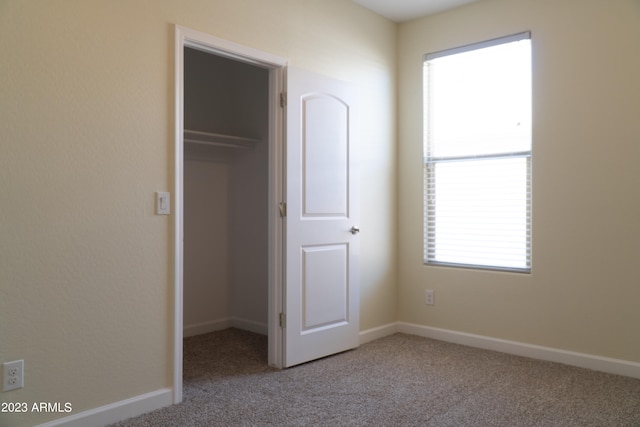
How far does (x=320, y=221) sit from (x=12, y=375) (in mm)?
2057

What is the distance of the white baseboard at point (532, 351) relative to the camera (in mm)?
3268

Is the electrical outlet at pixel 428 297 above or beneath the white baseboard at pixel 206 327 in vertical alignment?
above

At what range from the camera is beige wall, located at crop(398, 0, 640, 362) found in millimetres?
3262

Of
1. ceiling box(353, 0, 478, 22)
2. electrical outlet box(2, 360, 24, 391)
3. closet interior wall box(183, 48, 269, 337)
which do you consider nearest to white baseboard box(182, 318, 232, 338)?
closet interior wall box(183, 48, 269, 337)

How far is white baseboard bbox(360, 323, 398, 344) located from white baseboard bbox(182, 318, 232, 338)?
4.32 feet

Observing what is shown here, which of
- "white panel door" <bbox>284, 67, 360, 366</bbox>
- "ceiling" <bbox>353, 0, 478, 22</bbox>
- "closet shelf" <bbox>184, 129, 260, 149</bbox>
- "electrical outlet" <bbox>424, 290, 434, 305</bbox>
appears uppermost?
"ceiling" <bbox>353, 0, 478, 22</bbox>

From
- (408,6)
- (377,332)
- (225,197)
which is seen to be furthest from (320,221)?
(408,6)

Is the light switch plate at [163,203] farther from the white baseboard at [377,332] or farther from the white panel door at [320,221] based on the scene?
the white baseboard at [377,332]

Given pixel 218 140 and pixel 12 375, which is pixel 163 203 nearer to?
pixel 12 375

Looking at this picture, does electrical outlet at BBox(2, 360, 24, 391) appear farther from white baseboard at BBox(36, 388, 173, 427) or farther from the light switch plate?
the light switch plate

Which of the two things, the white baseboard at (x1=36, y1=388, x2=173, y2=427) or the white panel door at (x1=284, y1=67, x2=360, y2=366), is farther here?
the white panel door at (x1=284, y1=67, x2=360, y2=366)

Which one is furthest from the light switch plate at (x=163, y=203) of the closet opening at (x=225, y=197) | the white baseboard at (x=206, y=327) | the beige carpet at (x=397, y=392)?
the white baseboard at (x=206, y=327)

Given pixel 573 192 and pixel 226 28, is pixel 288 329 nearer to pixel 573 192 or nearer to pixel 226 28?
pixel 226 28

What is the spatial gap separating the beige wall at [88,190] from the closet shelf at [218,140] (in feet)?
3.96
